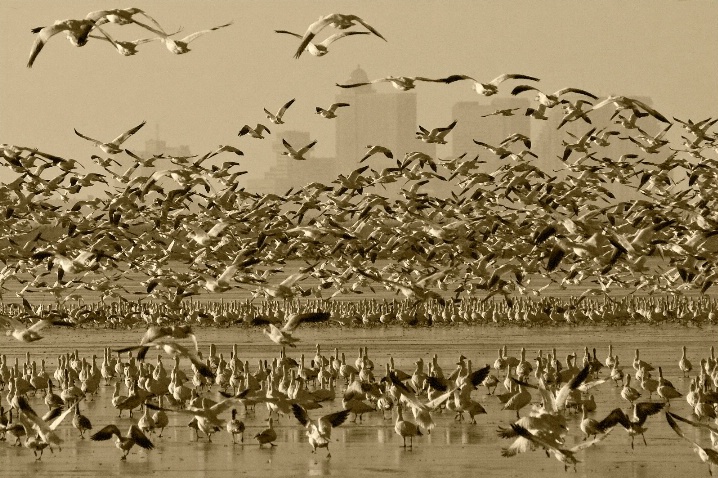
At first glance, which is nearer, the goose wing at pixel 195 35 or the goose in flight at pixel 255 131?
the goose wing at pixel 195 35

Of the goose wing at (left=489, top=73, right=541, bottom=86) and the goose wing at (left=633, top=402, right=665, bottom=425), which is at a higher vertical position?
the goose wing at (left=489, top=73, right=541, bottom=86)

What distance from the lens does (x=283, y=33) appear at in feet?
73.4

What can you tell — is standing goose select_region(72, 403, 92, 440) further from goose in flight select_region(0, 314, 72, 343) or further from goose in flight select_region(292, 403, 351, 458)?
goose in flight select_region(292, 403, 351, 458)

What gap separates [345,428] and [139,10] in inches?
418

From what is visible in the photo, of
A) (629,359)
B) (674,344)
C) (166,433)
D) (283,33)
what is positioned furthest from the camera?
(674,344)

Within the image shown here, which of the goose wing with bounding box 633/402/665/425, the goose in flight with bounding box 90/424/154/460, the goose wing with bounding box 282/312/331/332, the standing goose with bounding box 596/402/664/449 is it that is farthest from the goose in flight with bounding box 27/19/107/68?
the goose wing with bounding box 633/402/665/425

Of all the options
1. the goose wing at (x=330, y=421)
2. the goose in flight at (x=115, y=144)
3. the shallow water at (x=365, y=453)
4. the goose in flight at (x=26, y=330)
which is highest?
the goose in flight at (x=115, y=144)

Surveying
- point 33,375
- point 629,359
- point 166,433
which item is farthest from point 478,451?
point 629,359

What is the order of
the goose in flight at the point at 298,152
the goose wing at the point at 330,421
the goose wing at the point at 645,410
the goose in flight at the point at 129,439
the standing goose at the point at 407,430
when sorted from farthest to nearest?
the goose in flight at the point at 298,152 → the standing goose at the point at 407,430 → the goose wing at the point at 330,421 → the goose in flight at the point at 129,439 → the goose wing at the point at 645,410

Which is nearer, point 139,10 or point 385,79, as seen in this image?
point 139,10

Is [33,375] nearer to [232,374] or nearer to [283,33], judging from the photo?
[232,374]

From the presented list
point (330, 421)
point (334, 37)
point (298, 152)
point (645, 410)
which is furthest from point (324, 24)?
point (298, 152)

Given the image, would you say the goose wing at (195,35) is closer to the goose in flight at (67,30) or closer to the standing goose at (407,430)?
the goose in flight at (67,30)

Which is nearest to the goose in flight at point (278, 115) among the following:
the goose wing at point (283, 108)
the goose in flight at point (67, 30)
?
the goose wing at point (283, 108)
